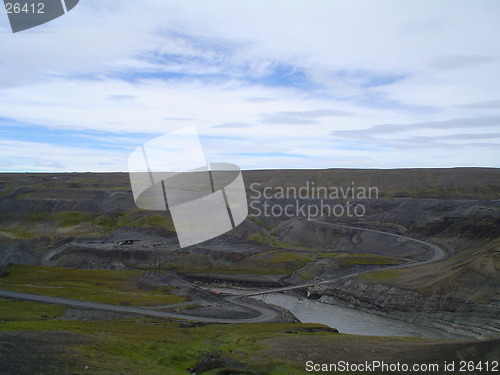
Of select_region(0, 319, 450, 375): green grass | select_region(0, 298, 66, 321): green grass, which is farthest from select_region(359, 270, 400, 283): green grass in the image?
select_region(0, 298, 66, 321): green grass

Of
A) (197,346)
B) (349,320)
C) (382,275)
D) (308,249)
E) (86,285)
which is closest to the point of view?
(197,346)

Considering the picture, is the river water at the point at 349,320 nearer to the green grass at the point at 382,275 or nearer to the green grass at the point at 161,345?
the green grass at the point at 161,345

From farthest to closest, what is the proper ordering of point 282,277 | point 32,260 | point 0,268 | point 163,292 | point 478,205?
point 478,205
point 32,260
point 282,277
point 0,268
point 163,292

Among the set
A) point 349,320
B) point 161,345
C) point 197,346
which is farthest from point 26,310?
point 349,320

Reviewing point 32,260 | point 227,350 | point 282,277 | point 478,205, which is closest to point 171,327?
point 227,350

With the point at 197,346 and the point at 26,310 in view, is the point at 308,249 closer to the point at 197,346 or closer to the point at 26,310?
the point at 26,310

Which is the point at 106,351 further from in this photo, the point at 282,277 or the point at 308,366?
Result: the point at 282,277
